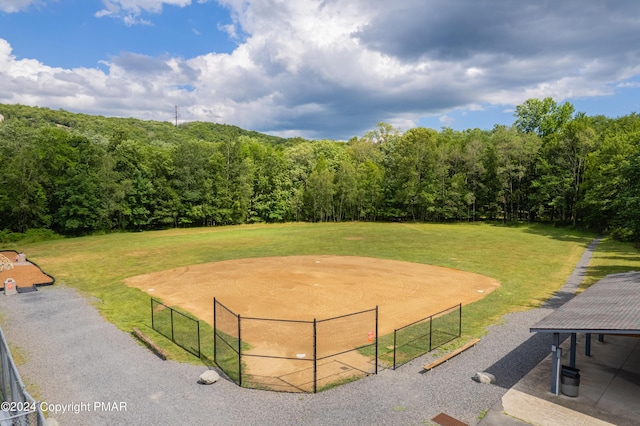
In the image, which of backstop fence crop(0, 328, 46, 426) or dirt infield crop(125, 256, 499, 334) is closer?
backstop fence crop(0, 328, 46, 426)

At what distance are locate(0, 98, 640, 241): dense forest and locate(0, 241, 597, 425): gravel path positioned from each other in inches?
1658

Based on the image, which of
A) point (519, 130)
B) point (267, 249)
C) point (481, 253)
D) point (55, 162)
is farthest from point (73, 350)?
point (519, 130)

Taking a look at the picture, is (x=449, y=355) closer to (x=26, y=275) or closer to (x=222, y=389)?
(x=222, y=389)

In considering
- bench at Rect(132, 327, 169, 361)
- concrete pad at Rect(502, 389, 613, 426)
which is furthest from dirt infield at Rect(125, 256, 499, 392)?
concrete pad at Rect(502, 389, 613, 426)

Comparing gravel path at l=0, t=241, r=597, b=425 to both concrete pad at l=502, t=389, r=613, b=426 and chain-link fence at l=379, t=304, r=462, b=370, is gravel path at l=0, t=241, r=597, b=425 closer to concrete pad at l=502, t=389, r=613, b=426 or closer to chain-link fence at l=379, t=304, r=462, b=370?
concrete pad at l=502, t=389, r=613, b=426

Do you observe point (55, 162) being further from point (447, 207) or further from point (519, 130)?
point (519, 130)

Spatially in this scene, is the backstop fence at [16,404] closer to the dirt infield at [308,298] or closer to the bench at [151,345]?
the bench at [151,345]

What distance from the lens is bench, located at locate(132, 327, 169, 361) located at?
14645mm

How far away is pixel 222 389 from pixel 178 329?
20.3 ft

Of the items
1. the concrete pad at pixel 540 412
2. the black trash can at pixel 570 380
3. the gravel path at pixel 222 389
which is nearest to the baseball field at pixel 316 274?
the gravel path at pixel 222 389

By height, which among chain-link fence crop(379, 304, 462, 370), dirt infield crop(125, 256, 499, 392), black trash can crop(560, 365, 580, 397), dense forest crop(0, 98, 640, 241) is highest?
dense forest crop(0, 98, 640, 241)

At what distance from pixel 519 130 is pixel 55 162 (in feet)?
299

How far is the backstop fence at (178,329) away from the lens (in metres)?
15.7

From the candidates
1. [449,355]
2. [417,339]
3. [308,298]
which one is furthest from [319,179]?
[449,355]
